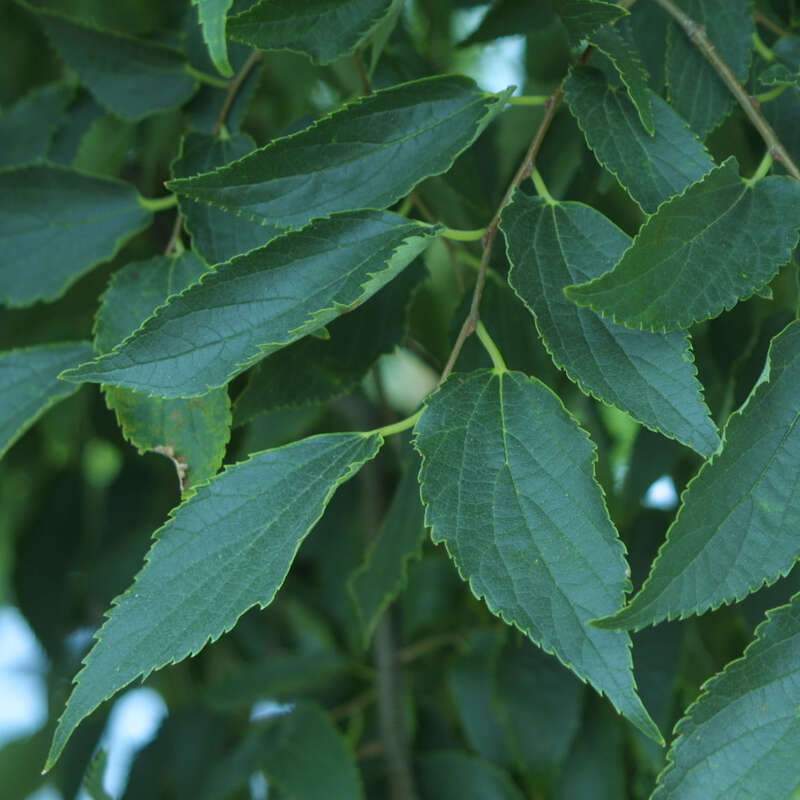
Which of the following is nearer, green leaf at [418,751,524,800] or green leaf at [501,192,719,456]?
green leaf at [501,192,719,456]

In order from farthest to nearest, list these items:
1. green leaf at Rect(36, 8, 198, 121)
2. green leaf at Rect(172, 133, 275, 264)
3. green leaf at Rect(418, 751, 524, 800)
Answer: green leaf at Rect(418, 751, 524, 800) < green leaf at Rect(36, 8, 198, 121) < green leaf at Rect(172, 133, 275, 264)

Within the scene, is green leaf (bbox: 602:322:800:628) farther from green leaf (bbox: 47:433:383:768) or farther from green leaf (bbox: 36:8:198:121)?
green leaf (bbox: 36:8:198:121)

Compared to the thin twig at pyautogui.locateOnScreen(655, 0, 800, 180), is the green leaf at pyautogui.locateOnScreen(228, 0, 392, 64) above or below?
above

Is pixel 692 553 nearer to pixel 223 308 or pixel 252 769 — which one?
pixel 223 308

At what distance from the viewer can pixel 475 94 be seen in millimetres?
463

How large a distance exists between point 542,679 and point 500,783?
3.4 inches

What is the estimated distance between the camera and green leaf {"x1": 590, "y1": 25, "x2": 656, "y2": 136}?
0.42 metres

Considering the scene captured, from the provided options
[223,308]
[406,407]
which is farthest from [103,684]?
[406,407]

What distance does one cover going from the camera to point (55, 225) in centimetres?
55

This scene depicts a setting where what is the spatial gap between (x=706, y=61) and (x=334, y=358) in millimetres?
214

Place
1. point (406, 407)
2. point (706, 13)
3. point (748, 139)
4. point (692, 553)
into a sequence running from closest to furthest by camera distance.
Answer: point (692, 553)
point (706, 13)
point (748, 139)
point (406, 407)

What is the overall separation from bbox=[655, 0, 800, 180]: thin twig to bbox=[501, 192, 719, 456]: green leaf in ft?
0.24

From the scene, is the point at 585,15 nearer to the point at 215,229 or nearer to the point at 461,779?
the point at 215,229

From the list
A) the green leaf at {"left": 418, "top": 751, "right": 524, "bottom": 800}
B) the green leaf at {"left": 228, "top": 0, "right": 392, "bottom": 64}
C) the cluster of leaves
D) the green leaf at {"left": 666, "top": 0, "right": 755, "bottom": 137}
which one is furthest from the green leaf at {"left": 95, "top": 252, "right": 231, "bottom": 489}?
the green leaf at {"left": 418, "top": 751, "right": 524, "bottom": 800}
